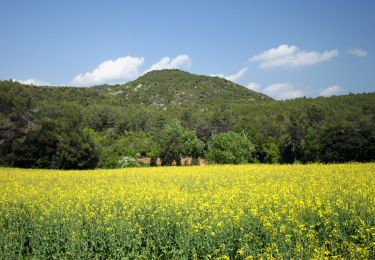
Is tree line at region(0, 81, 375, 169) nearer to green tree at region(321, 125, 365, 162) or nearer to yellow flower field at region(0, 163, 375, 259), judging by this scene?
green tree at region(321, 125, 365, 162)

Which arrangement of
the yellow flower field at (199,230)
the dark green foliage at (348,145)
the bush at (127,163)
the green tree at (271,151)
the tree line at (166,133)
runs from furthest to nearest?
the green tree at (271,151)
the bush at (127,163)
the dark green foliage at (348,145)
the tree line at (166,133)
the yellow flower field at (199,230)

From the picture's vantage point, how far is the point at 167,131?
227 ft

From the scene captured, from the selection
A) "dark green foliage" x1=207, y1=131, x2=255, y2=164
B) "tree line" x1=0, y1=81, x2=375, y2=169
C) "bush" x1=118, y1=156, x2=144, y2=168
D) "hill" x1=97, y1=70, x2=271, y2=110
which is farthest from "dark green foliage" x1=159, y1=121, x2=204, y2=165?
"hill" x1=97, y1=70, x2=271, y2=110

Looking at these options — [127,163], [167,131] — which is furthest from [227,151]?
[167,131]

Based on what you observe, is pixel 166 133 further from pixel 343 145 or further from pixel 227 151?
pixel 343 145

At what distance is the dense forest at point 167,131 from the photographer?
168 feet

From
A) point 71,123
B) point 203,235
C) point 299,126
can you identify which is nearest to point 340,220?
point 203,235

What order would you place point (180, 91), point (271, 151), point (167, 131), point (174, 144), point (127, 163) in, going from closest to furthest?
point (127, 163)
point (174, 144)
point (167, 131)
point (271, 151)
point (180, 91)

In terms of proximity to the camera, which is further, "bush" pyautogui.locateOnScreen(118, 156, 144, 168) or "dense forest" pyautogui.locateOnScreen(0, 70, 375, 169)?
"bush" pyautogui.locateOnScreen(118, 156, 144, 168)

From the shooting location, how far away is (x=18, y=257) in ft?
31.4

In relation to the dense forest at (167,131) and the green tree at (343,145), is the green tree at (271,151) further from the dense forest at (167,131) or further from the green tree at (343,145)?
the green tree at (343,145)

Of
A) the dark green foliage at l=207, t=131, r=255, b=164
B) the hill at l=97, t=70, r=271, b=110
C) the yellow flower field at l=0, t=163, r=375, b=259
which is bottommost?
the yellow flower field at l=0, t=163, r=375, b=259

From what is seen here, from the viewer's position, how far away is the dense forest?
168ft

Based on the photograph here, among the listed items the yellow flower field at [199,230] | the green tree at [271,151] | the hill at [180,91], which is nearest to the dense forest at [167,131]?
the green tree at [271,151]
